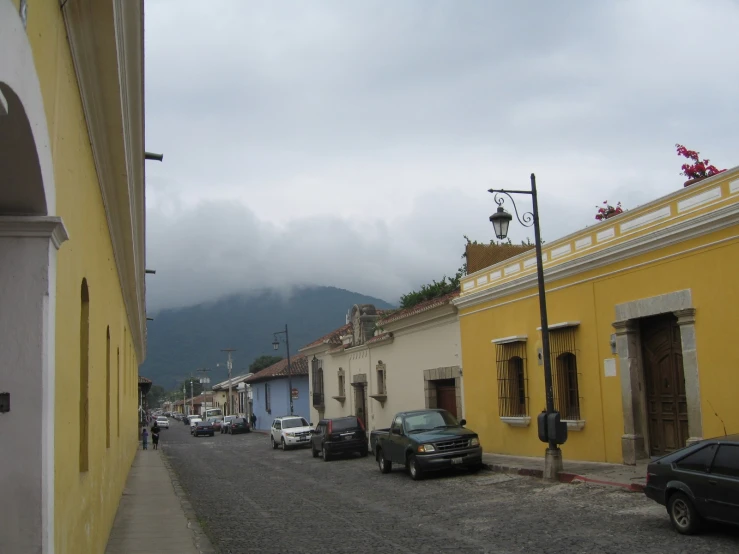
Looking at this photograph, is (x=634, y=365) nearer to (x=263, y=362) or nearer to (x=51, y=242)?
(x=51, y=242)

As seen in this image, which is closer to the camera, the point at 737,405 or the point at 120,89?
the point at 120,89

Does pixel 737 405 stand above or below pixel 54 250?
below

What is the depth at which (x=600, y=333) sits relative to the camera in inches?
646

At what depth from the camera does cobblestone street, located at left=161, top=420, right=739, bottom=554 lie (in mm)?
9055

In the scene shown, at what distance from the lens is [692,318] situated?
13672 millimetres

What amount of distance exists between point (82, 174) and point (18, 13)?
9.64ft

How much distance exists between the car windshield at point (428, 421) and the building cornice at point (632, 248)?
3.97 meters

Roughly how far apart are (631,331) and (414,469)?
19.5 ft

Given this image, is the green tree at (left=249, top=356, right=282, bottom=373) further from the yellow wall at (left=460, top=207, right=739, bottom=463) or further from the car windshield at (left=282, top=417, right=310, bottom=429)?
the yellow wall at (left=460, top=207, right=739, bottom=463)

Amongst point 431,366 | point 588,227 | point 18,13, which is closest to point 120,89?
point 18,13

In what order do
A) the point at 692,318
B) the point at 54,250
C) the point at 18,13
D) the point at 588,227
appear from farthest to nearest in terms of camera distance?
1. the point at 588,227
2. the point at 692,318
3. the point at 54,250
4. the point at 18,13

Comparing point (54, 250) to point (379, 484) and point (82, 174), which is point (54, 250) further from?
point (379, 484)

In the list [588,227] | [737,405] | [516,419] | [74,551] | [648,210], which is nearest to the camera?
[74,551]

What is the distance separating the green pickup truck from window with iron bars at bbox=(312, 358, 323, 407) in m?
21.5
